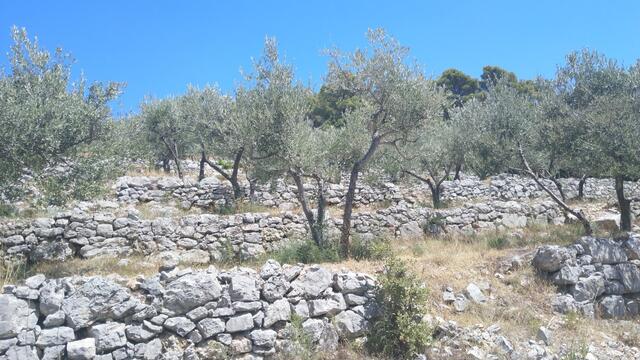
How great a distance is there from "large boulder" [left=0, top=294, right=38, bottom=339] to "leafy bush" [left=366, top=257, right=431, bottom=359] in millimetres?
5254

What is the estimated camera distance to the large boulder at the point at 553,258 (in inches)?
426

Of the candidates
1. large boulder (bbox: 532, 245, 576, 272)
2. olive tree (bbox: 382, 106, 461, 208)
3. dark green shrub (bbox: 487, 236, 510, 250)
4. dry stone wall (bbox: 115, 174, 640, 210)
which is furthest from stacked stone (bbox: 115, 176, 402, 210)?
large boulder (bbox: 532, 245, 576, 272)

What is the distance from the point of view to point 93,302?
7.41m

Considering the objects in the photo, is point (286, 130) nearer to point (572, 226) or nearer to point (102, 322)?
point (102, 322)

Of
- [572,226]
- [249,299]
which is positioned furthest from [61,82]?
[572,226]

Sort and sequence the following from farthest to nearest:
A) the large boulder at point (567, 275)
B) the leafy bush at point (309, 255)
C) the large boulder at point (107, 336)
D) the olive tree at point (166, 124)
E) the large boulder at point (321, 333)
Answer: the olive tree at point (166, 124) → the leafy bush at point (309, 255) → the large boulder at point (567, 275) → the large boulder at point (321, 333) → the large boulder at point (107, 336)

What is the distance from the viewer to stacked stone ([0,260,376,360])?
7160 mm

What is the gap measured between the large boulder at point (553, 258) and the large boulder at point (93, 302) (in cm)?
Answer: 861

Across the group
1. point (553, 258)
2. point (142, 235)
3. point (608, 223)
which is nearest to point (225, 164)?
point (142, 235)

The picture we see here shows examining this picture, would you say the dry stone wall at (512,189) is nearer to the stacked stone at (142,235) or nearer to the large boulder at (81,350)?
the stacked stone at (142,235)

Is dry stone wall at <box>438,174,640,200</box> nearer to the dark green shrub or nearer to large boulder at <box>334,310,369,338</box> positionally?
the dark green shrub

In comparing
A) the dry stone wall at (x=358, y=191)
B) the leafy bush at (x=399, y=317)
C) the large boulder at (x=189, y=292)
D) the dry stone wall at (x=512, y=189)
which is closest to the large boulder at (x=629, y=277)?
the leafy bush at (x=399, y=317)

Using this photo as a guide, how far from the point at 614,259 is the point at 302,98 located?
814 centimetres

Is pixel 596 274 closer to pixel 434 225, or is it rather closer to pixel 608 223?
pixel 608 223
